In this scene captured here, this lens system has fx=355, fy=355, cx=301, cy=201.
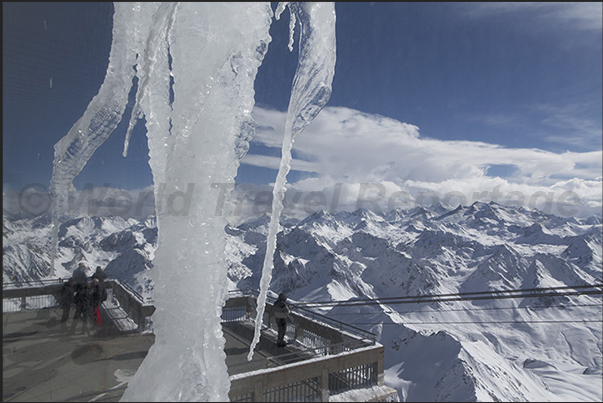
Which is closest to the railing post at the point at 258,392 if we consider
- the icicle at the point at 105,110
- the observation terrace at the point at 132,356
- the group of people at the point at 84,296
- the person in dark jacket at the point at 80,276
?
the observation terrace at the point at 132,356

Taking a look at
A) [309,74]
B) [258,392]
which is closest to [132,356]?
[258,392]

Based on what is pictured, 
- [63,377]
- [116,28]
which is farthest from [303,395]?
[116,28]

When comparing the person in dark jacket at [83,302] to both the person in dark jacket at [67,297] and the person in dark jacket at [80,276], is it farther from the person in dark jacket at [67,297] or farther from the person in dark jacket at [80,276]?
the person in dark jacket at [67,297]

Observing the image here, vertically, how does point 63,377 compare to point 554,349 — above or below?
above

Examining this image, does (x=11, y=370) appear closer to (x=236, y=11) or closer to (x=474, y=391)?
(x=236, y=11)

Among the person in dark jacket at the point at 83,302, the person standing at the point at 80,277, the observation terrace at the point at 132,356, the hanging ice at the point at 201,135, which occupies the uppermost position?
the hanging ice at the point at 201,135

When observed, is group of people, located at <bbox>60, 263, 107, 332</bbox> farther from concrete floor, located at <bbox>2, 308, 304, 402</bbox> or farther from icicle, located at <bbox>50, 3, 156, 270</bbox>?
icicle, located at <bbox>50, 3, 156, 270</bbox>

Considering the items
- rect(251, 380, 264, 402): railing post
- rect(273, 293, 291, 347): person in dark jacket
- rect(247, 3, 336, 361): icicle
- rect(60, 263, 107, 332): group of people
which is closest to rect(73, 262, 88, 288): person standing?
rect(60, 263, 107, 332): group of people
